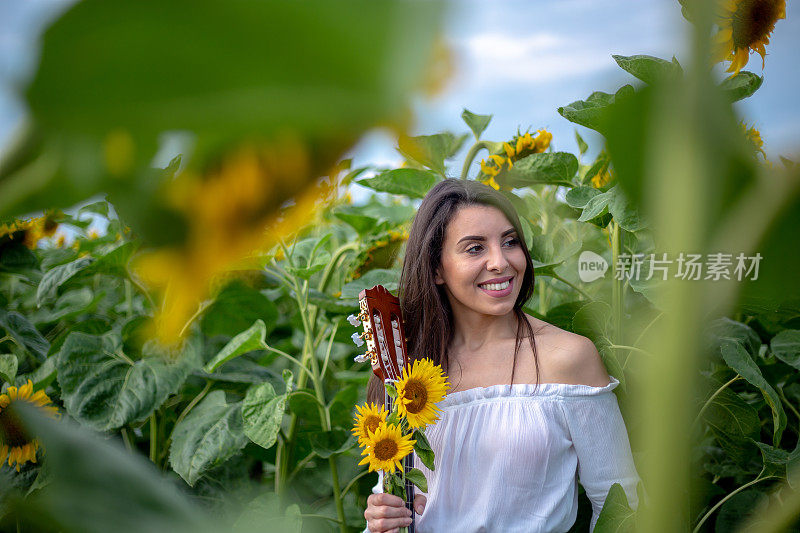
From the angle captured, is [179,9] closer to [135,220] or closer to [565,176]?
[135,220]

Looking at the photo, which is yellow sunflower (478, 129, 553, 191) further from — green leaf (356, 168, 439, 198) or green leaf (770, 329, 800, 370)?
green leaf (770, 329, 800, 370)

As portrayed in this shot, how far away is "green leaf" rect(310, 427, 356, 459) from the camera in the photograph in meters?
1.01

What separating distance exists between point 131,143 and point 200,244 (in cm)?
2

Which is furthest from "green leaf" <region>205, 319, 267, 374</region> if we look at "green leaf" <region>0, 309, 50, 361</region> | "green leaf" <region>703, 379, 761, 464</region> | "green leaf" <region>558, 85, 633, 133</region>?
"green leaf" <region>703, 379, 761, 464</region>

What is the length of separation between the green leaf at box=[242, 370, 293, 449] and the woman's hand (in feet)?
0.63

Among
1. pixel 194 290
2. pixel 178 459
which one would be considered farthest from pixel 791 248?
pixel 178 459

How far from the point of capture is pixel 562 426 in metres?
0.88

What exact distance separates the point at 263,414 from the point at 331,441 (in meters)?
0.13

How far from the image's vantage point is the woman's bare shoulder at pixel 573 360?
883 mm

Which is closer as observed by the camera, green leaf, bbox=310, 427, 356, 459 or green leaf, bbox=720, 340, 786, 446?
green leaf, bbox=720, 340, 786, 446

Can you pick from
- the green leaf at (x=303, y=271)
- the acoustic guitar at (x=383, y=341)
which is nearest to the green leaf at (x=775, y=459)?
the acoustic guitar at (x=383, y=341)

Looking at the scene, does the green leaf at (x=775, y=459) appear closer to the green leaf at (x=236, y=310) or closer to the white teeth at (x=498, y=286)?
the white teeth at (x=498, y=286)

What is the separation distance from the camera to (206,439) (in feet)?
3.28

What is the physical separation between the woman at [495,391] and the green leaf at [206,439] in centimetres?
22
